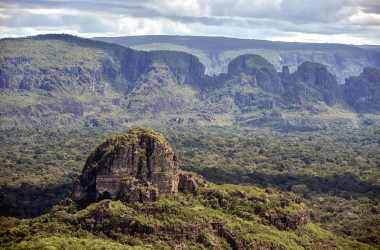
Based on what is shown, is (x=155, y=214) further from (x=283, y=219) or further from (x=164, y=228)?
(x=283, y=219)

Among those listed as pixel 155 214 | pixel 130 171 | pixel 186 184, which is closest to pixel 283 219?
pixel 186 184

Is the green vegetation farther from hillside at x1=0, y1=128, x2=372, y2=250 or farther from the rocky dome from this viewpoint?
the rocky dome

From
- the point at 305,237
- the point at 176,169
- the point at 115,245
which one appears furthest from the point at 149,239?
the point at 305,237

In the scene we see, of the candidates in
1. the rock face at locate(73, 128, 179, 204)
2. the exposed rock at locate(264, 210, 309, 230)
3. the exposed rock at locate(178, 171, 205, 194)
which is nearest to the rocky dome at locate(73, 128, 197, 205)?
the rock face at locate(73, 128, 179, 204)

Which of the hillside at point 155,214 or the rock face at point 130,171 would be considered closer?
the hillside at point 155,214

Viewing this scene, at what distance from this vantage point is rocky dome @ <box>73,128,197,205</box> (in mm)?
101625

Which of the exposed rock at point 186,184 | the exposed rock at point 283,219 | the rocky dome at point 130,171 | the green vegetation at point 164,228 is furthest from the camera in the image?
the exposed rock at point 186,184

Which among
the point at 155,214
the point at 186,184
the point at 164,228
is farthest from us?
the point at 186,184

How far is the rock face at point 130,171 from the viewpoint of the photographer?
10162 centimetres

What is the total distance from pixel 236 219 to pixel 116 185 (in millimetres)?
15692

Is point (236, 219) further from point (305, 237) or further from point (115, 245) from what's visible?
point (115, 245)

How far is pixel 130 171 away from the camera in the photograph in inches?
4045

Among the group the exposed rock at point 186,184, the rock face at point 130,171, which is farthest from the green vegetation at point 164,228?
the rock face at point 130,171

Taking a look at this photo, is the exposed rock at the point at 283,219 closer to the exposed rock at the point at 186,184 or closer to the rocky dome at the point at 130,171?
the exposed rock at the point at 186,184
